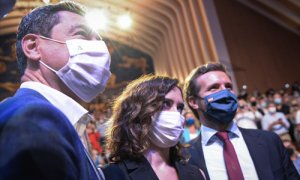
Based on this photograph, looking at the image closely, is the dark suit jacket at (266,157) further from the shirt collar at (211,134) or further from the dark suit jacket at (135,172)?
the dark suit jacket at (135,172)

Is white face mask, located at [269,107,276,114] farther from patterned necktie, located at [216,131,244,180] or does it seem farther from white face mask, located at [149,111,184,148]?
white face mask, located at [149,111,184,148]

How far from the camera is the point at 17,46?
1.58m

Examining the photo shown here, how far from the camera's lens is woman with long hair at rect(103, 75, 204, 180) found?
1.96m

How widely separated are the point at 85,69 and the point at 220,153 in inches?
48.5

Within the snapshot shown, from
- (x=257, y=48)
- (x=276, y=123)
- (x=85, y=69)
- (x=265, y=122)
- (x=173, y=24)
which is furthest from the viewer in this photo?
(x=173, y=24)

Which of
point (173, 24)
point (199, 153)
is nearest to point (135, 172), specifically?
point (199, 153)

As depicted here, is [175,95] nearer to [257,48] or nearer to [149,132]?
[149,132]

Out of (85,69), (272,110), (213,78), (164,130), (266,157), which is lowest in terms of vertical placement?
(272,110)

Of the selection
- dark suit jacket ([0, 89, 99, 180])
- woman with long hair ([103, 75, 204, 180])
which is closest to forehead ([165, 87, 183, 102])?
woman with long hair ([103, 75, 204, 180])

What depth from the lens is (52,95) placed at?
1.35 m

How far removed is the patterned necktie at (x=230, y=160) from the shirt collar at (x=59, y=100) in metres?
1.20

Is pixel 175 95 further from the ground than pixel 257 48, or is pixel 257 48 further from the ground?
pixel 257 48

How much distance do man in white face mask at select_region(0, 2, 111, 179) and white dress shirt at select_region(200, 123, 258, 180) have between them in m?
1.06

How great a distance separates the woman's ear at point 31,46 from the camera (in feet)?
4.84
